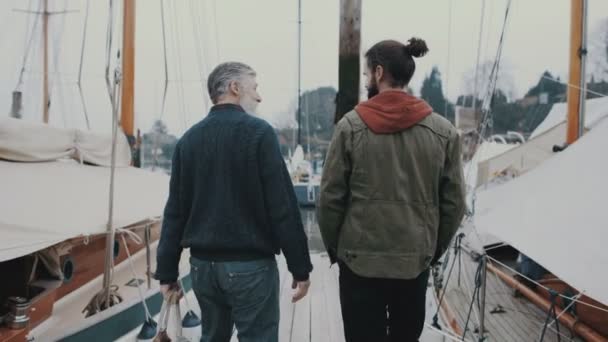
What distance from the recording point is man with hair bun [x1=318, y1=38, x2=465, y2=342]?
1.61 m

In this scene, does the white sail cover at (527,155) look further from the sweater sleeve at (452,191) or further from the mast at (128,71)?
the sweater sleeve at (452,191)

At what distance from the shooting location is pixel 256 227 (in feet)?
5.41

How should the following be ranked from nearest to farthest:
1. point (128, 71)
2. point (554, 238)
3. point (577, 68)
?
point (554, 238)
point (577, 68)
point (128, 71)

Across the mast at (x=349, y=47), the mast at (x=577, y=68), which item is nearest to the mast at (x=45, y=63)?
the mast at (x=349, y=47)

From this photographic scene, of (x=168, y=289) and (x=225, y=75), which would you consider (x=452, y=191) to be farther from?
(x=168, y=289)

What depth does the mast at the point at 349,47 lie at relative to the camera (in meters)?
3.03

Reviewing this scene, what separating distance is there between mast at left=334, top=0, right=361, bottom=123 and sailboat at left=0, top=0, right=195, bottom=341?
1437 mm

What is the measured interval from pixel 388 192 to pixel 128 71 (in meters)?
5.16

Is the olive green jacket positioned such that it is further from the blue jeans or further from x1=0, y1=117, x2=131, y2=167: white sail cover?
x1=0, y1=117, x2=131, y2=167: white sail cover

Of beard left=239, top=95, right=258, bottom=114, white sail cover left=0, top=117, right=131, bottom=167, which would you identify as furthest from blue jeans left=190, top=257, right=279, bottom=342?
white sail cover left=0, top=117, right=131, bottom=167

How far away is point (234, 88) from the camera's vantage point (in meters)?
1.71

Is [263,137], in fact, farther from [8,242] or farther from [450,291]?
[450,291]

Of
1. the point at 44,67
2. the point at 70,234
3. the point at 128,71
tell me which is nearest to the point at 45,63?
the point at 44,67

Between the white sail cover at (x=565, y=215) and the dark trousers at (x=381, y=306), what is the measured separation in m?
0.82
